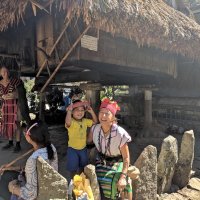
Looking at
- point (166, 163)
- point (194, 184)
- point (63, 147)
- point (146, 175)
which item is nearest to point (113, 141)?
point (146, 175)

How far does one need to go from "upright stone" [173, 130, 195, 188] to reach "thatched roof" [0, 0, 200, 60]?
1.80 m

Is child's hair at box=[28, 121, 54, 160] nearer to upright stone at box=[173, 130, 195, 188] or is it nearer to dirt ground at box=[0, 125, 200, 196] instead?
dirt ground at box=[0, 125, 200, 196]

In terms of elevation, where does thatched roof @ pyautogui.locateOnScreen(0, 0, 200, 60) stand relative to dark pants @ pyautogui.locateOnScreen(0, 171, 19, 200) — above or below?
above

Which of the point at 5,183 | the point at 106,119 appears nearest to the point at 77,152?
the point at 106,119

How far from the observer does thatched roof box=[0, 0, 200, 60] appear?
3.30 m

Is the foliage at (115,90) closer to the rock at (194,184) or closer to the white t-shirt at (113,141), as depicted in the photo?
the rock at (194,184)

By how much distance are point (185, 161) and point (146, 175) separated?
1249mm

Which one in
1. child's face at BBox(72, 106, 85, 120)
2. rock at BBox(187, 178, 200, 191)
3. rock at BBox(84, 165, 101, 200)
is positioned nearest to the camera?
rock at BBox(84, 165, 101, 200)

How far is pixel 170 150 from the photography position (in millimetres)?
3939

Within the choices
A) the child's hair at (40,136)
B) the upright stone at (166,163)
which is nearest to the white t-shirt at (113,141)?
the child's hair at (40,136)

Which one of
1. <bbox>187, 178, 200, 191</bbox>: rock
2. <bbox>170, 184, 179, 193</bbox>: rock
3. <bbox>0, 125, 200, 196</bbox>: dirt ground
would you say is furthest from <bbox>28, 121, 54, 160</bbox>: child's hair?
<bbox>187, 178, 200, 191</bbox>: rock

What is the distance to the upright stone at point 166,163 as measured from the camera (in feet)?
12.8

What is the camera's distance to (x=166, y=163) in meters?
3.95

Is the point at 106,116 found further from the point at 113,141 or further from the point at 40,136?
the point at 40,136
